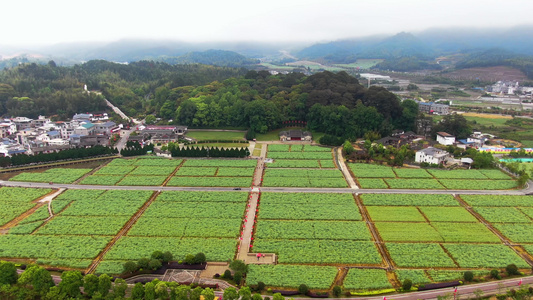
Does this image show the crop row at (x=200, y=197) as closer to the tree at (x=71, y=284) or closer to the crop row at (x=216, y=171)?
the crop row at (x=216, y=171)

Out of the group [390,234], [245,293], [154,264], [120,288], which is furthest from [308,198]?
[120,288]

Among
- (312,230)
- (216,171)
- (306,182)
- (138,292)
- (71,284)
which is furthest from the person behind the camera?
(216,171)

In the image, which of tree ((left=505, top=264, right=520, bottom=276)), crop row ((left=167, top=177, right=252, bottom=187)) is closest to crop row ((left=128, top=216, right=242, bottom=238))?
crop row ((left=167, top=177, right=252, bottom=187))

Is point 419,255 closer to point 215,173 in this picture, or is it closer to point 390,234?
point 390,234

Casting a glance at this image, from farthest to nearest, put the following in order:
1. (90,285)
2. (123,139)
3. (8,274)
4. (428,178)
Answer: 1. (123,139)
2. (428,178)
3. (8,274)
4. (90,285)

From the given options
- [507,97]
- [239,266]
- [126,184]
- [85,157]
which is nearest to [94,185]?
[126,184]

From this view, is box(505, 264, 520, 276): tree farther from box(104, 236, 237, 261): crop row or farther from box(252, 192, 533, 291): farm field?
box(104, 236, 237, 261): crop row

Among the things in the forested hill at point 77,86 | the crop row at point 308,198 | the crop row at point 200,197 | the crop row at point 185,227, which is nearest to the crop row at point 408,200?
the crop row at point 308,198
